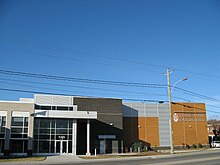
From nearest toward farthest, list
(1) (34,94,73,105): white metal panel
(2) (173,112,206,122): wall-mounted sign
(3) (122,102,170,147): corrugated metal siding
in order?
(1) (34,94,73,105): white metal panel → (3) (122,102,170,147): corrugated metal siding → (2) (173,112,206,122): wall-mounted sign

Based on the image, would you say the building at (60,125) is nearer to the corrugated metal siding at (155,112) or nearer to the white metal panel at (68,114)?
the white metal panel at (68,114)

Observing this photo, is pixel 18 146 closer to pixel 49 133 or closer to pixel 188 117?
pixel 49 133

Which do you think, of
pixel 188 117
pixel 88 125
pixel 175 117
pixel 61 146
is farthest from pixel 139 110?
→ pixel 61 146

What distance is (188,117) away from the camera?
5591cm

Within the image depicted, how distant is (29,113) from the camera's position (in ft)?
127

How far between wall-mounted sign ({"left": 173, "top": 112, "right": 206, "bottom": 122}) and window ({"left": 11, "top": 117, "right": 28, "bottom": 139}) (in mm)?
29150

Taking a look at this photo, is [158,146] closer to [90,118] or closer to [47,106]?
[90,118]

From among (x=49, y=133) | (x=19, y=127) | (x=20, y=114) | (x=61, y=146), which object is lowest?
(x=61, y=146)

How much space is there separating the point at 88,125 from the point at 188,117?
78.2 ft

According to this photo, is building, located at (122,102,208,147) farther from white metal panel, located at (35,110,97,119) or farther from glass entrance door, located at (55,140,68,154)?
glass entrance door, located at (55,140,68,154)

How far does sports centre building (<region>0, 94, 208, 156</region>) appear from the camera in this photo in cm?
3775

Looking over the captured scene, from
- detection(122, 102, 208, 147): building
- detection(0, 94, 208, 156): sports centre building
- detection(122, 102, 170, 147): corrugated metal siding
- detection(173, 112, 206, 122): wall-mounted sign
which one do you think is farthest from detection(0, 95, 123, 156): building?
detection(173, 112, 206, 122): wall-mounted sign

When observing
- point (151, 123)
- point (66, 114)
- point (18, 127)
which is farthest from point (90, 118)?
point (151, 123)

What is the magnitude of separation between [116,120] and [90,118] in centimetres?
632
